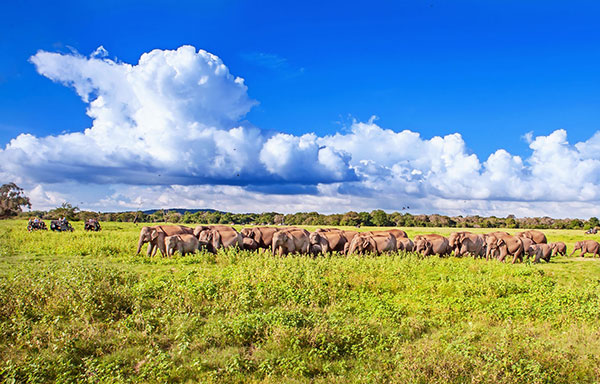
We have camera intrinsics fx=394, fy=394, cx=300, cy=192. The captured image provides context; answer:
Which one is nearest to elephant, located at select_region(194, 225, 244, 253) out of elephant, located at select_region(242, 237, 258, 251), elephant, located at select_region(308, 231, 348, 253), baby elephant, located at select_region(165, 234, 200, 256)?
elephant, located at select_region(242, 237, 258, 251)

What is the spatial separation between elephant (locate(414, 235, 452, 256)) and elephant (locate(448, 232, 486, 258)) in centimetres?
109

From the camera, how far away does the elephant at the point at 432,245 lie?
26.2 meters

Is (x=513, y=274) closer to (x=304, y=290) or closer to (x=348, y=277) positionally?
(x=348, y=277)

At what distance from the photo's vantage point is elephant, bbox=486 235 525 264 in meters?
26.4

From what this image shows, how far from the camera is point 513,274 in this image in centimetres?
1783

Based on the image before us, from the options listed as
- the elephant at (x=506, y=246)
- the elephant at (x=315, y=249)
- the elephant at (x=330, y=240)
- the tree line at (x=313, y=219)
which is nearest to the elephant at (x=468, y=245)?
the elephant at (x=506, y=246)

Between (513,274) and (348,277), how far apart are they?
28.0ft

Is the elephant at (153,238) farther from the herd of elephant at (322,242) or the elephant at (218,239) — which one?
the elephant at (218,239)

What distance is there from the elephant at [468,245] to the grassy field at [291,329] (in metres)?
13.2

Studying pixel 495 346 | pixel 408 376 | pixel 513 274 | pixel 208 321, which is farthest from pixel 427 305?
pixel 513 274

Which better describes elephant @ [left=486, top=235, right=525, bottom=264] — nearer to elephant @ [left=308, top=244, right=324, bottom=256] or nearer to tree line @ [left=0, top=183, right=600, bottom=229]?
elephant @ [left=308, top=244, right=324, bottom=256]

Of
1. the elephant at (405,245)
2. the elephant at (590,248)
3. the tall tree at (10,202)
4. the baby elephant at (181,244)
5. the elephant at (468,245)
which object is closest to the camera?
the baby elephant at (181,244)

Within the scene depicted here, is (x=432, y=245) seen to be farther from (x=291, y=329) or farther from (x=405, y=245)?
(x=291, y=329)

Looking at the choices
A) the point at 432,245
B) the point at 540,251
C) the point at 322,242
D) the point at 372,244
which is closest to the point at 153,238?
the point at 322,242
